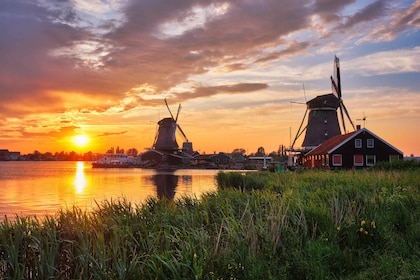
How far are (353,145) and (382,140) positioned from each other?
3.61 metres

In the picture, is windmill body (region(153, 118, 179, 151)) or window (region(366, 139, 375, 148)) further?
windmill body (region(153, 118, 179, 151))

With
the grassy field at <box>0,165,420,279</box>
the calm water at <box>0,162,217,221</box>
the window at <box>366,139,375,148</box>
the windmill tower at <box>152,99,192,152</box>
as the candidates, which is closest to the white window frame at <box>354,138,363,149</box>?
the window at <box>366,139,375,148</box>

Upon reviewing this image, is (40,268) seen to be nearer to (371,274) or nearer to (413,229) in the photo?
(371,274)

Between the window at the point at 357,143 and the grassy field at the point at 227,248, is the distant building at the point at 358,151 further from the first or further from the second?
the grassy field at the point at 227,248

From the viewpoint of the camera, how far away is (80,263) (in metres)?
7.26

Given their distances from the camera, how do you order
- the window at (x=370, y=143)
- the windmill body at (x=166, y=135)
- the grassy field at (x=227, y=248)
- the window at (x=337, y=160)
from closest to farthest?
the grassy field at (x=227, y=248), the window at (x=370, y=143), the window at (x=337, y=160), the windmill body at (x=166, y=135)

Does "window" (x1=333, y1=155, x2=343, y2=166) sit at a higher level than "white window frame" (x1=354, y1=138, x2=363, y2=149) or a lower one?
lower

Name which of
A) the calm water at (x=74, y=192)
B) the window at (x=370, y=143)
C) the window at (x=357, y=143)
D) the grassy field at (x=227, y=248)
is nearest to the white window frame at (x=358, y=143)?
the window at (x=357, y=143)

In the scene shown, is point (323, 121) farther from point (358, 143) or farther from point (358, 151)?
point (358, 151)

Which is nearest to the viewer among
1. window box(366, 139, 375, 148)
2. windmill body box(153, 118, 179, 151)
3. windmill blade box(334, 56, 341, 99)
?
window box(366, 139, 375, 148)

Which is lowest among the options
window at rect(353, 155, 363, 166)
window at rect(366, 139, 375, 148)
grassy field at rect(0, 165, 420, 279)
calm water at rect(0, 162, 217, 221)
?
calm water at rect(0, 162, 217, 221)

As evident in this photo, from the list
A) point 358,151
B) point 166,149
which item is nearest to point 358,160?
point 358,151

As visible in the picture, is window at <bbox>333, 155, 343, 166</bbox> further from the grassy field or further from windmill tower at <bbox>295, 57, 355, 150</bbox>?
the grassy field

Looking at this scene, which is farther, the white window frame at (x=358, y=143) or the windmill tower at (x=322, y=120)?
the windmill tower at (x=322, y=120)
